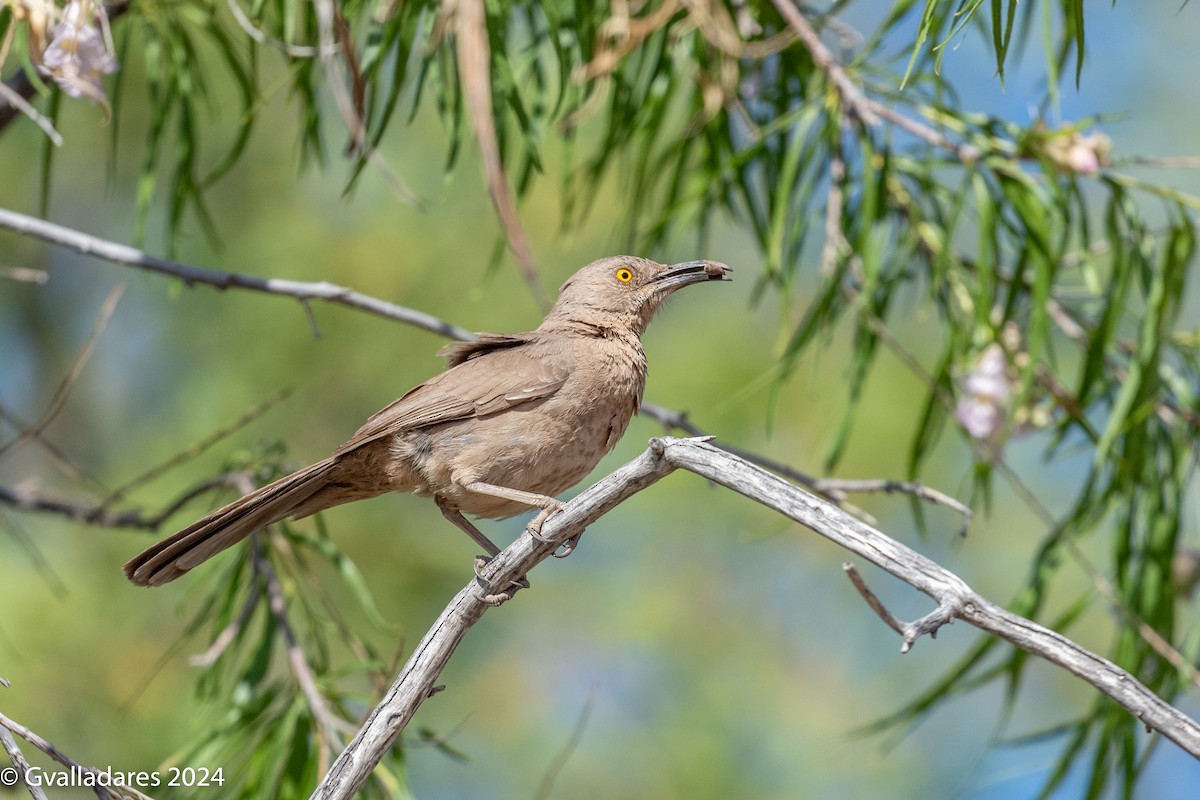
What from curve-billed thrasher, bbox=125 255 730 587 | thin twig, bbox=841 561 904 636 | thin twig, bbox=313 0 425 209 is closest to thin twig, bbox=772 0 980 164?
curve-billed thrasher, bbox=125 255 730 587

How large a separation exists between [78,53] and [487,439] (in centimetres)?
146

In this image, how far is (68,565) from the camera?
8.40m

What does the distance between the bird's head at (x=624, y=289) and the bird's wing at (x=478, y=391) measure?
357mm

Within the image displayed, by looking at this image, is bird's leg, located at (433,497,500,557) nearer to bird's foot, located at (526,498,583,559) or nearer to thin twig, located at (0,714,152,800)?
bird's foot, located at (526,498,583,559)

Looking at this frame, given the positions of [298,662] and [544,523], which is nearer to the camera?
[544,523]

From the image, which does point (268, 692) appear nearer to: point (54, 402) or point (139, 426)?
point (54, 402)

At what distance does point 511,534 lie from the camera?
7.45 m

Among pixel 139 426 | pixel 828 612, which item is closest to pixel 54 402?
pixel 139 426

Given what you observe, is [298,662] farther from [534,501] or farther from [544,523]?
[544,523]

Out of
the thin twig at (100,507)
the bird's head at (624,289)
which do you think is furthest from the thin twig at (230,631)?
the bird's head at (624,289)

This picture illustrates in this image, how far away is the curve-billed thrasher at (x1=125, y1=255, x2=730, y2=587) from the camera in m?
3.34

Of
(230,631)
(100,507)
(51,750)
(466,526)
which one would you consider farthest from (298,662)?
(51,750)

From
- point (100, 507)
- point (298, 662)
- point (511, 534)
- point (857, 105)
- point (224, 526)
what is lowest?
point (511, 534)

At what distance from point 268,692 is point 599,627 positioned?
15.5ft
